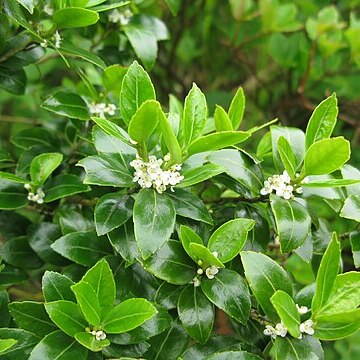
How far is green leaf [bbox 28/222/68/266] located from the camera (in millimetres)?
1150

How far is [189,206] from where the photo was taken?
978mm

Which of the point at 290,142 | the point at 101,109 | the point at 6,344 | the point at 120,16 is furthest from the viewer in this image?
the point at 120,16

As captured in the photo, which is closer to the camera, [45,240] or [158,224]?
[158,224]

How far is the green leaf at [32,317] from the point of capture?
95 centimetres

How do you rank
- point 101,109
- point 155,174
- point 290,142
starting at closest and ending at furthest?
point 155,174, point 290,142, point 101,109

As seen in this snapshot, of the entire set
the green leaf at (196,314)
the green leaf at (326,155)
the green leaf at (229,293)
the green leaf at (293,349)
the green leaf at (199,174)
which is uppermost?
the green leaf at (199,174)

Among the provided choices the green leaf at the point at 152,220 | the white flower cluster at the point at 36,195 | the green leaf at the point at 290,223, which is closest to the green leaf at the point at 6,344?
the green leaf at the point at 152,220

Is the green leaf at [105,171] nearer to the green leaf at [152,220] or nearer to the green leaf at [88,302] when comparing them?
the green leaf at [152,220]

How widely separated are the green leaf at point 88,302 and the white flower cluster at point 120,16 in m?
0.68

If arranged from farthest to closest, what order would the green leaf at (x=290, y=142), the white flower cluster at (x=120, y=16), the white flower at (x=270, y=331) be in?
the white flower cluster at (x=120, y=16), the green leaf at (x=290, y=142), the white flower at (x=270, y=331)

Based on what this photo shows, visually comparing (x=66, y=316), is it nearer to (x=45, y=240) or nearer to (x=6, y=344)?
(x=6, y=344)

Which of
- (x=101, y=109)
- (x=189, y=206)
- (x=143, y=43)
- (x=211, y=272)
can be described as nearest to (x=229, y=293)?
(x=211, y=272)

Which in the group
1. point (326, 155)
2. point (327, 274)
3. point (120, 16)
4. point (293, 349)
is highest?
point (120, 16)

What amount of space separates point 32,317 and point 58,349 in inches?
3.3
